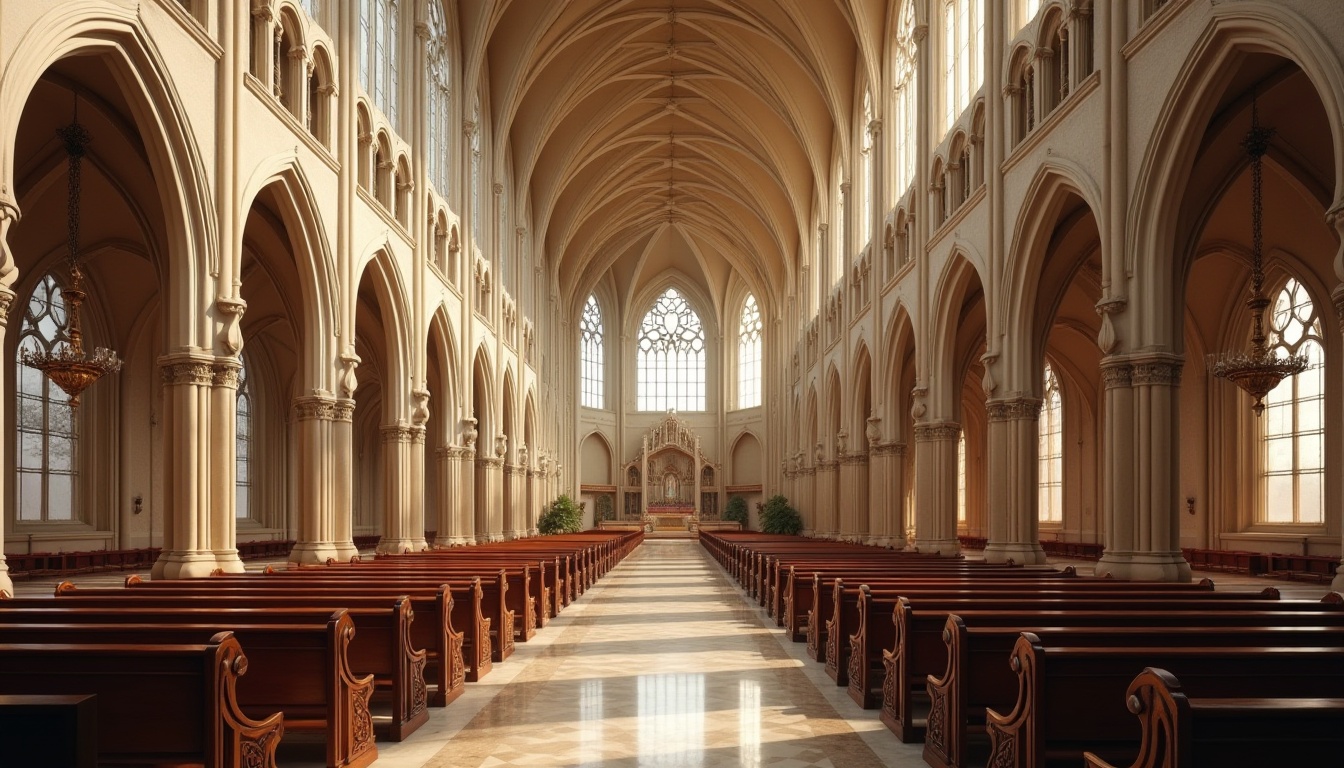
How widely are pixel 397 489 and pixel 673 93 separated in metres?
25.2

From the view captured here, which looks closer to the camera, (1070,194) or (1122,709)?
(1122,709)

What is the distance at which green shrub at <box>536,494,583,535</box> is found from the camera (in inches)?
1810

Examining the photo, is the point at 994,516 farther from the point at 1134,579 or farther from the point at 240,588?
the point at 240,588

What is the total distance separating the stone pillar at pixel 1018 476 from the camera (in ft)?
60.1

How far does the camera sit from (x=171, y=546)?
521 inches

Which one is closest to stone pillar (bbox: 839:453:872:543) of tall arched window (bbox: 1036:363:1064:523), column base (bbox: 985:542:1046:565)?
tall arched window (bbox: 1036:363:1064:523)

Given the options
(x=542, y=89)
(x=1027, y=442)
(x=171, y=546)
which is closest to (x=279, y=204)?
(x=171, y=546)

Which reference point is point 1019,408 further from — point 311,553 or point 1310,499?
point 311,553

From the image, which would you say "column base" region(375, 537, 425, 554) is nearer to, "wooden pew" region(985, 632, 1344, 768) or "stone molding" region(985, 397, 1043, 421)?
"stone molding" region(985, 397, 1043, 421)

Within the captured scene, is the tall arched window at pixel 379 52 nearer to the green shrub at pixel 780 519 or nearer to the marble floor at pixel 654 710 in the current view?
the marble floor at pixel 654 710

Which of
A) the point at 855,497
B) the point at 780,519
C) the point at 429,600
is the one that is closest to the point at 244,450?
the point at 855,497

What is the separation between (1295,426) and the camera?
22.3m

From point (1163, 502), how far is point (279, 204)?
13.9 m

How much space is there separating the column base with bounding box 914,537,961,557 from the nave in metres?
9.89
